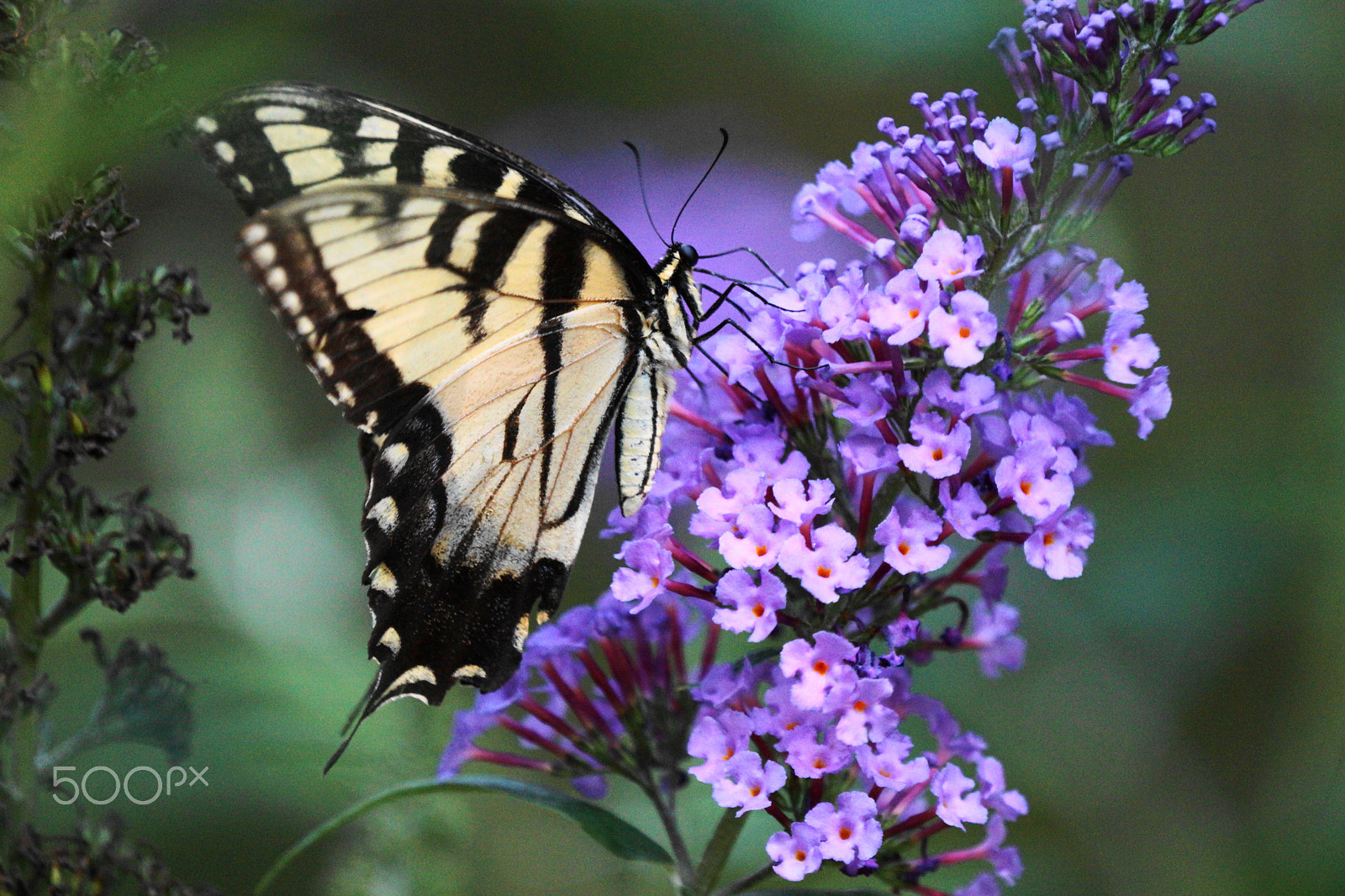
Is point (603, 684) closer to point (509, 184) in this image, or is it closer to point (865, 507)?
point (865, 507)

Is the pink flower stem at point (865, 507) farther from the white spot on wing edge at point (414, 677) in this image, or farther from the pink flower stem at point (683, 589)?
the white spot on wing edge at point (414, 677)

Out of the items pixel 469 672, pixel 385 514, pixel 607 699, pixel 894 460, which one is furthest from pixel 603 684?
pixel 894 460

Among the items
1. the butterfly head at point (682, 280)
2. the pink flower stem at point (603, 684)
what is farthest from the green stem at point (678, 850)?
the butterfly head at point (682, 280)

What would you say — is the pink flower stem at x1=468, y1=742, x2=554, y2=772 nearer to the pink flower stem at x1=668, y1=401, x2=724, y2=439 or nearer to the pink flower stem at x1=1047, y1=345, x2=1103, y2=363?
the pink flower stem at x1=668, y1=401, x2=724, y2=439

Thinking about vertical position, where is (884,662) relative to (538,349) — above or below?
below

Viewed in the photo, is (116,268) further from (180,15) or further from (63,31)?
(180,15)

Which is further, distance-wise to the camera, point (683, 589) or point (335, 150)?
point (335, 150)

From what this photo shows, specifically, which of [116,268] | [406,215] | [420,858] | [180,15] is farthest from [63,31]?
[180,15]
